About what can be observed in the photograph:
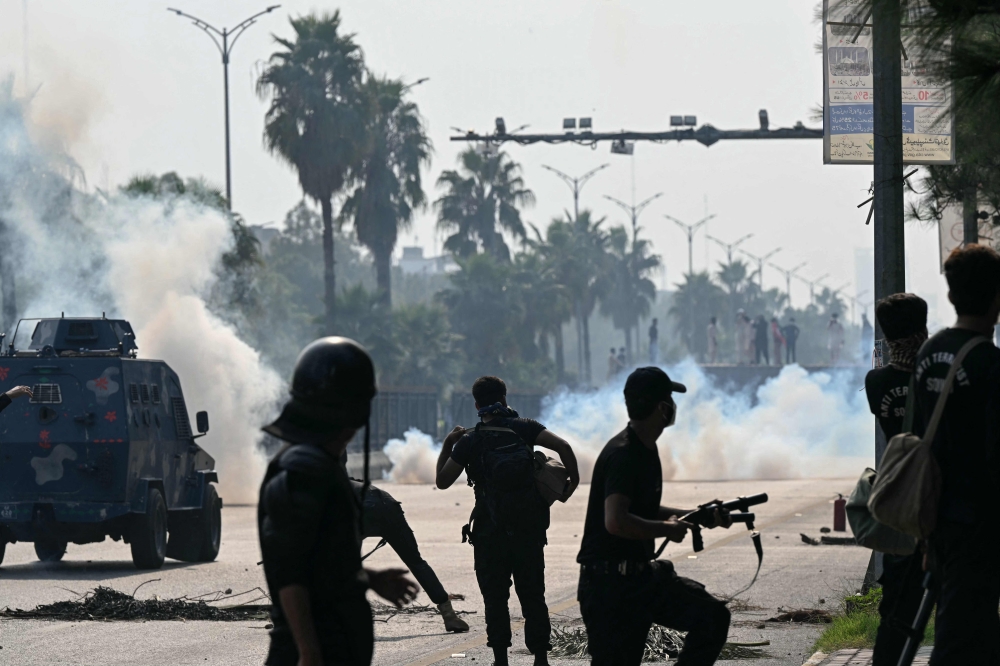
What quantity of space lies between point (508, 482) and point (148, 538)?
949 cm

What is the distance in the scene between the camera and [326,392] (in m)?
4.59

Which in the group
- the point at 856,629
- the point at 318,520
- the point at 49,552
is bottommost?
the point at 49,552

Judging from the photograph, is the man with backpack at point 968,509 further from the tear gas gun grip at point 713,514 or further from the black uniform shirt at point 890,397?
the black uniform shirt at point 890,397

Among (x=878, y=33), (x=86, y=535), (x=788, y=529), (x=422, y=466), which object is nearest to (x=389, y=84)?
(x=422, y=466)

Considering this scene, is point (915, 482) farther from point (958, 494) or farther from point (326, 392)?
point (326, 392)

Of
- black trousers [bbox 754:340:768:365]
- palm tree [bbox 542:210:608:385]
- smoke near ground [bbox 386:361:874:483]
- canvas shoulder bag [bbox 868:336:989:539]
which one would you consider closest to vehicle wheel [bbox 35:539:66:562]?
canvas shoulder bag [bbox 868:336:989:539]

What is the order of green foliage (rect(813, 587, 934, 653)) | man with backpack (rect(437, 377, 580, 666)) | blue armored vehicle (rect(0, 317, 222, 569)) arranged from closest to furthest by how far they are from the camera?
man with backpack (rect(437, 377, 580, 666)) → green foliage (rect(813, 587, 934, 653)) → blue armored vehicle (rect(0, 317, 222, 569))

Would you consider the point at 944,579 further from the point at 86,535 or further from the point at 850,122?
the point at 86,535

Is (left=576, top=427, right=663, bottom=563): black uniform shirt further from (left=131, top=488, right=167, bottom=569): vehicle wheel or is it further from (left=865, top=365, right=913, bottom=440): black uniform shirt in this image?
(left=131, top=488, right=167, bottom=569): vehicle wheel

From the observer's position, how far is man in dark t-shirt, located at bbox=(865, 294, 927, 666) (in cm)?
636

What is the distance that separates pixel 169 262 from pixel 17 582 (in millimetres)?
25415

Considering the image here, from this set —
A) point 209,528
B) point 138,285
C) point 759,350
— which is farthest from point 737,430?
point 209,528

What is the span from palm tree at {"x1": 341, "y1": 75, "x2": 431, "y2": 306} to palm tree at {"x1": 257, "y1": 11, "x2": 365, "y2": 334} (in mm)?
2814

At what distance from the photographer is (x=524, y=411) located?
2564 inches
